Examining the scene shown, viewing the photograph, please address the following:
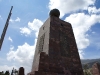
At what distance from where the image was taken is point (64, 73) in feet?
28.5

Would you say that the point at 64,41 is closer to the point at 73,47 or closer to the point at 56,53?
the point at 73,47

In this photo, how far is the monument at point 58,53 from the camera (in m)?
8.35

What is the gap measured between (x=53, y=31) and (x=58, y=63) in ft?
Result: 10.1

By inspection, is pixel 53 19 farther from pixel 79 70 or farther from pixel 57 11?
pixel 79 70

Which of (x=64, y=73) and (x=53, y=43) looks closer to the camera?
(x=64, y=73)

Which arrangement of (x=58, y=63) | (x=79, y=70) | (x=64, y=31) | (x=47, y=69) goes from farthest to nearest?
(x=64, y=31), (x=79, y=70), (x=58, y=63), (x=47, y=69)

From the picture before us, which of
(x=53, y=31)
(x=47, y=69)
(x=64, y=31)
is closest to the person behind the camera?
(x=47, y=69)

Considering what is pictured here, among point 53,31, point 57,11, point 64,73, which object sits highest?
point 57,11

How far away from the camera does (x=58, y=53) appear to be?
945cm

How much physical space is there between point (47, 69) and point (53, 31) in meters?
3.73

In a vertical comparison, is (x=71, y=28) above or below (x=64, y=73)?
above

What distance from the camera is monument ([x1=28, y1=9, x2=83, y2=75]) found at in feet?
27.4

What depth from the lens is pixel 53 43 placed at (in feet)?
31.9

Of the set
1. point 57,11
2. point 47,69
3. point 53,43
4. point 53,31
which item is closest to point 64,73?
point 47,69
